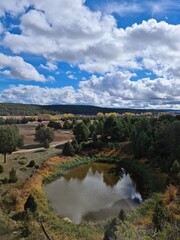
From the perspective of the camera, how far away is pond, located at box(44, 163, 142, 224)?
30562 millimetres

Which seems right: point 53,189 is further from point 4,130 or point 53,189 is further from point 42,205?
point 4,130

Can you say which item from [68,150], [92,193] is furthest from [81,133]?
[92,193]

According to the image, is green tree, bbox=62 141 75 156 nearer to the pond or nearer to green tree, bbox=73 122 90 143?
the pond

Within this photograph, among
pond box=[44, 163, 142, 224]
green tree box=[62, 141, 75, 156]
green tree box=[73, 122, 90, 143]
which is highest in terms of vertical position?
green tree box=[73, 122, 90, 143]

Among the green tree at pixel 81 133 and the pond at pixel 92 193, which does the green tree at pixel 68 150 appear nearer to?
the pond at pixel 92 193

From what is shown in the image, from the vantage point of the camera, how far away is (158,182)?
38625 millimetres

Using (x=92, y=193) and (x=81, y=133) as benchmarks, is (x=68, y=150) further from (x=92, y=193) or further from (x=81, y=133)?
(x=92, y=193)

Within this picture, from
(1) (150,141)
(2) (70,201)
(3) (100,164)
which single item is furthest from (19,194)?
(1) (150,141)

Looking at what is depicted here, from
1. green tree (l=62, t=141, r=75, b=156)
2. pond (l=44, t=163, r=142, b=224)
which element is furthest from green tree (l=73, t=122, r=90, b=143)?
pond (l=44, t=163, r=142, b=224)

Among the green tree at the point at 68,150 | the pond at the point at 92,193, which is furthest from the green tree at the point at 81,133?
the pond at the point at 92,193

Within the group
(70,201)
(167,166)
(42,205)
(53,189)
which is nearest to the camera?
(42,205)

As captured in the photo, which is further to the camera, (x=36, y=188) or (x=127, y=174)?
(x=127, y=174)

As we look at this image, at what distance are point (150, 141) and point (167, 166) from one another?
12432 millimetres

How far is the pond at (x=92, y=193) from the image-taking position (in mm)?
30562
